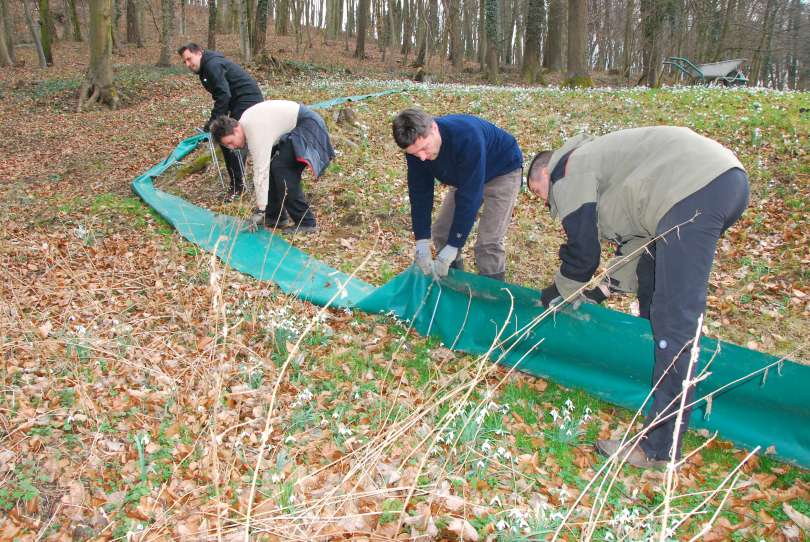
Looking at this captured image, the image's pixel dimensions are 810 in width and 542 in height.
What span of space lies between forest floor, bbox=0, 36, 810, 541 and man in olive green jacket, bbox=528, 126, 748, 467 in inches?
20.8

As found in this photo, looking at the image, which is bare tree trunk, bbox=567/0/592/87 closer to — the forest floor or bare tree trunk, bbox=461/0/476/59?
the forest floor

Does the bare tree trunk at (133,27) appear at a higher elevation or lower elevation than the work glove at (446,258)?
higher

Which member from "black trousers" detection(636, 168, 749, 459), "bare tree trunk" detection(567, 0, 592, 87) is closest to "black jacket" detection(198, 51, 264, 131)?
"black trousers" detection(636, 168, 749, 459)

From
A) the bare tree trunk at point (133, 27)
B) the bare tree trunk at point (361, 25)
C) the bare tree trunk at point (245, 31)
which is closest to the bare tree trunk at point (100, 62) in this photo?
the bare tree trunk at point (245, 31)

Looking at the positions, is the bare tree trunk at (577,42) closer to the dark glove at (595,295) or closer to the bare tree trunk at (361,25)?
the bare tree trunk at (361,25)

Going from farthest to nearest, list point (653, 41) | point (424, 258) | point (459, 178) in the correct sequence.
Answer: point (653, 41)
point (424, 258)
point (459, 178)

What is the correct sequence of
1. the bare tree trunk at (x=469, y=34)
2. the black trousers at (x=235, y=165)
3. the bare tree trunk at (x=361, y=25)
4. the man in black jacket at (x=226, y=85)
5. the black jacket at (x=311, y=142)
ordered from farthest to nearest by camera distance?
the bare tree trunk at (x=469, y=34) → the bare tree trunk at (x=361, y=25) → the black trousers at (x=235, y=165) → the man in black jacket at (x=226, y=85) → the black jacket at (x=311, y=142)

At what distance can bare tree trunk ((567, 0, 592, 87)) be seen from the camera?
1404 cm

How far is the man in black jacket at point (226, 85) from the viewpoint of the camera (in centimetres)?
650

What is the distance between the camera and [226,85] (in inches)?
259

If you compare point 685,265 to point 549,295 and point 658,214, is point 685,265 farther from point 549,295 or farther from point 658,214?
point 549,295

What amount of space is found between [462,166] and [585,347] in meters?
1.45

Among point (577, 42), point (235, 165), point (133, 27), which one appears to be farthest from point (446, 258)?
point (133, 27)

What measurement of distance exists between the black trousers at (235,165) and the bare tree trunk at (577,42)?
1027 centimetres
